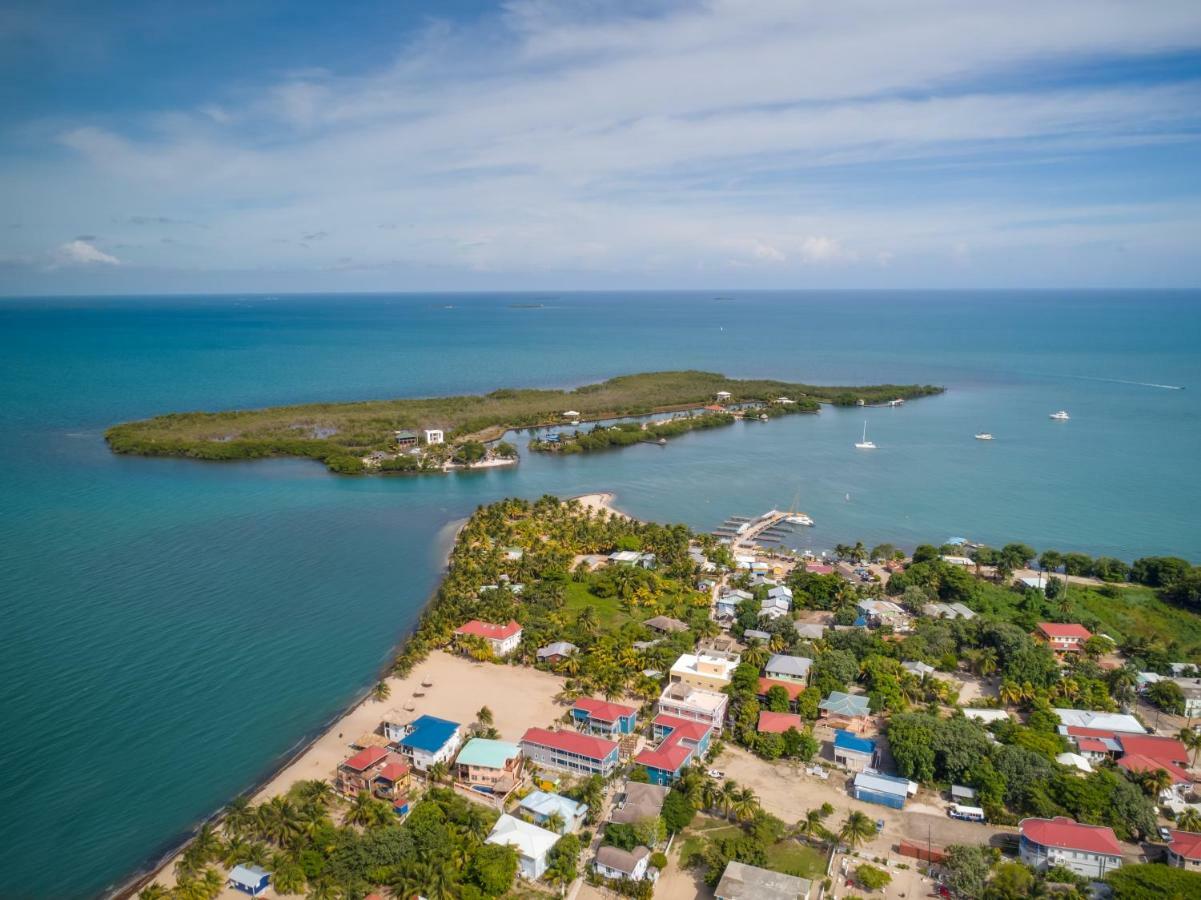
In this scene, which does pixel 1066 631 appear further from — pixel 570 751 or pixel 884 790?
pixel 570 751

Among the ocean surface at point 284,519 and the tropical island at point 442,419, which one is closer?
the ocean surface at point 284,519

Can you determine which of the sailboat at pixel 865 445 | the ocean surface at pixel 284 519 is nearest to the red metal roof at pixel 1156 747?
the ocean surface at pixel 284 519

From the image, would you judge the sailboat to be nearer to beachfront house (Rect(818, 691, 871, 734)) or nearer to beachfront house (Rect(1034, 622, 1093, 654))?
beachfront house (Rect(1034, 622, 1093, 654))

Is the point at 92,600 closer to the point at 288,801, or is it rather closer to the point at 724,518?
the point at 288,801

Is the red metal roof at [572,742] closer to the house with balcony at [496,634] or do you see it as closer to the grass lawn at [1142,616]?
the house with balcony at [496,634]

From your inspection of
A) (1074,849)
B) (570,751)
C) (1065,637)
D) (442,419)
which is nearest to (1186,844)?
(1074,849)

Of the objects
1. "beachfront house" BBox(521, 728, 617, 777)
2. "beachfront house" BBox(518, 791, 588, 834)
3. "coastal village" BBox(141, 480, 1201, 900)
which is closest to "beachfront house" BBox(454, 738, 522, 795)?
"coastal village" BBox(141, 480, 1201, 900)
